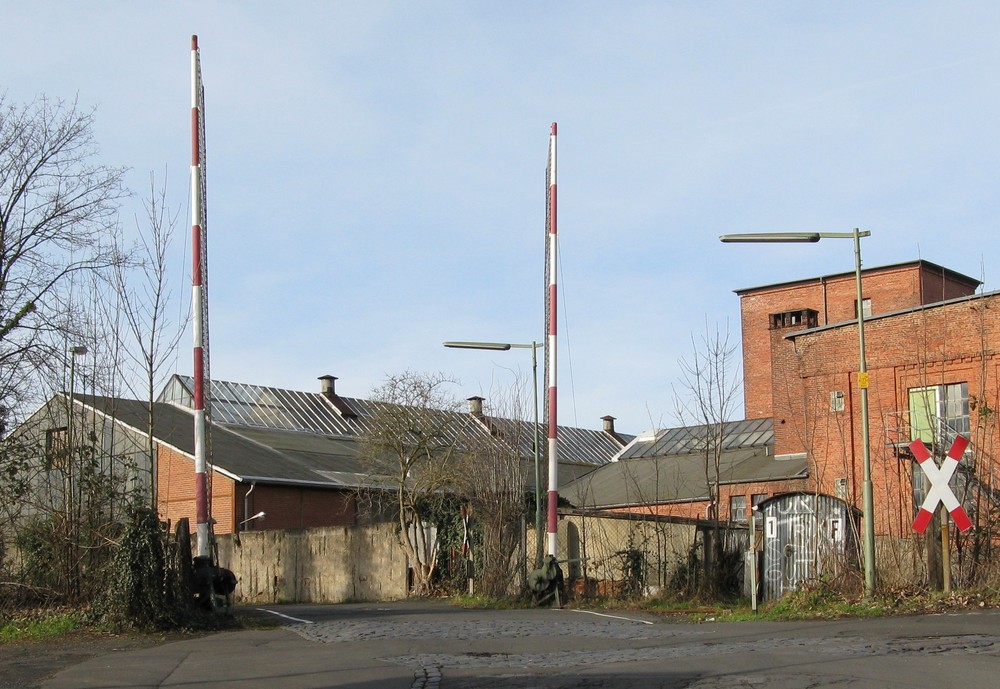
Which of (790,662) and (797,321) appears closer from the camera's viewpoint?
(790,662)

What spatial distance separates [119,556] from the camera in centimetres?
1582

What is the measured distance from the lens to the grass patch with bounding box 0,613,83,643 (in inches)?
623

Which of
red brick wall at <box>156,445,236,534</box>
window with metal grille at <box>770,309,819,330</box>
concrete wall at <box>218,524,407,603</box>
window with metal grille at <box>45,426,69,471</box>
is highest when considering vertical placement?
window with metal grille at <box>770,309,819,330</box>

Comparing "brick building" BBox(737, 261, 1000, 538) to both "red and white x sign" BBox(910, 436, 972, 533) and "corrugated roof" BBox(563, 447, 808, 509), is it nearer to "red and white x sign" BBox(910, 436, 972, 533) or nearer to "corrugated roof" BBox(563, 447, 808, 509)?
"corrugated roof" BBox(563, 447, 808, 509)

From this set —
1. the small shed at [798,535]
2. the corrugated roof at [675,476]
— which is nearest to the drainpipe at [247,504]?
the corrugated roof at [675,476]

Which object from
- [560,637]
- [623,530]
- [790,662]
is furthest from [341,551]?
[790,662]

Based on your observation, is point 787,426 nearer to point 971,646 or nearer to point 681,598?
point 681,598

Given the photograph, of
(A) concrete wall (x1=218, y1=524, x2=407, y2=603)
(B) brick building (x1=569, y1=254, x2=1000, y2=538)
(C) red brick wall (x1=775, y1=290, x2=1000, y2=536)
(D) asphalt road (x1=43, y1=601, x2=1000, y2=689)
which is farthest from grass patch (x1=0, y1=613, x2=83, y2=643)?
(C) red brick wall (x1=775, y1=290, x2=1000, y2=536)

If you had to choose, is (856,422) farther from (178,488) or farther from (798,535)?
(178,488)

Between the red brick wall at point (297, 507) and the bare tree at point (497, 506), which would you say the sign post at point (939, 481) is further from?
the red brick wall at point (297, 507)

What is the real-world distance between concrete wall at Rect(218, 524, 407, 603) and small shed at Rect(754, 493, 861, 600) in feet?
33.5

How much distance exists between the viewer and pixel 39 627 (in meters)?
16.4

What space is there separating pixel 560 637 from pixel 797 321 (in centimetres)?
4332

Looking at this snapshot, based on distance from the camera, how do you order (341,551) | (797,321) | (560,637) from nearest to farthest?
(560,637) < (341,551) < (797,321)
